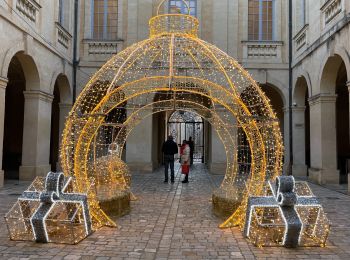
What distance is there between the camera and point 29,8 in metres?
Answer: 12.0

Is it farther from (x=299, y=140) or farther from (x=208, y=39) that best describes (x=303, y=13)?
(x=299, y=140)

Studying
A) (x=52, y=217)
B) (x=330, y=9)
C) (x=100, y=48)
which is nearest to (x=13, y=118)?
(x=100, y=48)

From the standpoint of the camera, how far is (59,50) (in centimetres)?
1466

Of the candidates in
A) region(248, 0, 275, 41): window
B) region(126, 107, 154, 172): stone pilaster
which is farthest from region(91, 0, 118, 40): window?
region(248, 0, 275, 41): window

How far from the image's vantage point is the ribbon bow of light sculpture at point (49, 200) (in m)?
5.32

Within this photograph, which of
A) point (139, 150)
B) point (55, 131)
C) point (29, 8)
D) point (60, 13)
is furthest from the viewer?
point (55, 131)

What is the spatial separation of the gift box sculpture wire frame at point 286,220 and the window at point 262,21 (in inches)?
468

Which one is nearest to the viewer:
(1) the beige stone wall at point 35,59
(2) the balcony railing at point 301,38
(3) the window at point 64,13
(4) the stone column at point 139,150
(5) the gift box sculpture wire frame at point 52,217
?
(5) the gift box sculpture wire frame at point 52,217

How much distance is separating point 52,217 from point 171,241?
1.84 m

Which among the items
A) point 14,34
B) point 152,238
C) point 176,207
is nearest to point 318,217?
point 152,238

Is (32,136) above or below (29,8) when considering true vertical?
below

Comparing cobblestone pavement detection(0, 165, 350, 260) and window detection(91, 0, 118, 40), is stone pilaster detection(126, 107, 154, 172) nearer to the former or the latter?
window detection(91, 0, 118, 40)

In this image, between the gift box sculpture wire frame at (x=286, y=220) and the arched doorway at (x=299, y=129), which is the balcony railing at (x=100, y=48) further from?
the gift box sculpture wire frame at (x=286, y=220)

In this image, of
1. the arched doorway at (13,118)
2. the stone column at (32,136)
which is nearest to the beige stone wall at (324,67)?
the stone column at (32,136)
